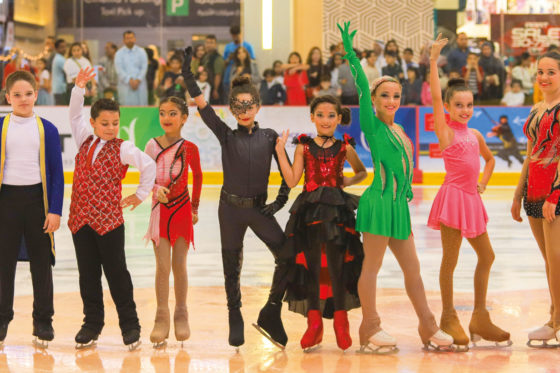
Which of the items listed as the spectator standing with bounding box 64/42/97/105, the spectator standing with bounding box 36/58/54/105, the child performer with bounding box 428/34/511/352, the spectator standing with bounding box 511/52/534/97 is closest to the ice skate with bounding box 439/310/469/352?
the child performer with bounding box 428/34/511/352

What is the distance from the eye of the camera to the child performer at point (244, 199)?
5227 mm

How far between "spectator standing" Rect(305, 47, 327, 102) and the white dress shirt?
32.8 ft

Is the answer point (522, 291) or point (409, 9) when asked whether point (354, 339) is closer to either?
point (522, 291)

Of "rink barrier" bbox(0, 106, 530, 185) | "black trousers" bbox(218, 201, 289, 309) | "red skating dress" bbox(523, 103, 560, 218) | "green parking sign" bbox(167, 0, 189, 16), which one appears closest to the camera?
"black trousers" bbox(218, 201, 289, 309)

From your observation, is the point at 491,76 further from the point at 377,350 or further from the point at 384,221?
the point at 377,350

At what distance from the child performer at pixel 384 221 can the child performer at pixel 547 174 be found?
66 cm

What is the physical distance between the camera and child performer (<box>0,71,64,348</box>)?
5.26 m

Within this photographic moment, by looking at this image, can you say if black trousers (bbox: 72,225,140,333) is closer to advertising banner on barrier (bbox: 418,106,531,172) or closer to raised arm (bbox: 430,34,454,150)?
raised arm (bbox: 430,34,454,150)

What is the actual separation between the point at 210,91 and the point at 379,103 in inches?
394

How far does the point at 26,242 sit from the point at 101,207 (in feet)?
1.69

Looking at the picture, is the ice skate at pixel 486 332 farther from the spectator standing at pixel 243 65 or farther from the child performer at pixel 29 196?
the spectator standing at pixel 243 65

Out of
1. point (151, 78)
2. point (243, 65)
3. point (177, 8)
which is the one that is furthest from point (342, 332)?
point (177, 8)

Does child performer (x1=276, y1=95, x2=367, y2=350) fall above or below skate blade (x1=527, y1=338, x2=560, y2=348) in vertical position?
above

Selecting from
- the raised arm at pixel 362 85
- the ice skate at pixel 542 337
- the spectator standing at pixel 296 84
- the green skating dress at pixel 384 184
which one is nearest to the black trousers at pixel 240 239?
the green skating dress at pixel 384 184
